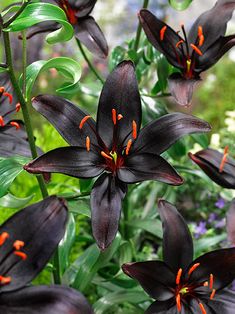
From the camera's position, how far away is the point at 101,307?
100 centimetres

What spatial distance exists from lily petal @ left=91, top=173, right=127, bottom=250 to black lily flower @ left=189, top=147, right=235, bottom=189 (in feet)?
0.50

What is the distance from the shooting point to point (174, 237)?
799mm

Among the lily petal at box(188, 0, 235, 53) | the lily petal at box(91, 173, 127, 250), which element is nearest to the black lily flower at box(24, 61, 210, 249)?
the lily petal at box(91, 173, 127, 250)

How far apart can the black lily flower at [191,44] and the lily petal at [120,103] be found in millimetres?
117

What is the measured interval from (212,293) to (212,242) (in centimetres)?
44

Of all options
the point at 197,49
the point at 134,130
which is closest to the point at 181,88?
the point at 197,49

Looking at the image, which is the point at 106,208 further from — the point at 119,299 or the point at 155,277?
the point at 119,299

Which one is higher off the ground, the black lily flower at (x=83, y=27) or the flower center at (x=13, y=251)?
the black lily flower at (x=83, y=27)

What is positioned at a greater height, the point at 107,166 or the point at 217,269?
the point at 107,166

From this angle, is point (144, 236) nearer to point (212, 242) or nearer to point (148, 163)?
point (212, 242)

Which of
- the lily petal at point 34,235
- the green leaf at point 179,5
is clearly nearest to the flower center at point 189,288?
the lily petal at point 34,235

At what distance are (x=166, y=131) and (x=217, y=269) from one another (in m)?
0.20

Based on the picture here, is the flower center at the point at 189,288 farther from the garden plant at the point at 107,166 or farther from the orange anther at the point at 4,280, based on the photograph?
the orange anther at the point at 4,280

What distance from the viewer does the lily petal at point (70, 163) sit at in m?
0.74
